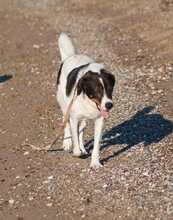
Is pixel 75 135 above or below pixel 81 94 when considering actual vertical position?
below

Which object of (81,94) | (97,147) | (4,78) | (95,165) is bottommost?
(4,78)

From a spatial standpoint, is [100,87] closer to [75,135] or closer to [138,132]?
[75,135]

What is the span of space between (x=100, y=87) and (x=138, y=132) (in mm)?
2902

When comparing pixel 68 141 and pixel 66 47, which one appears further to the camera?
pixel 66 47

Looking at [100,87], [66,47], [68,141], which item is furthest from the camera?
[66,47]

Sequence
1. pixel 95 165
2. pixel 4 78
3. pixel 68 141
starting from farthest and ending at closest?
pixel 4 78
pixel 68 141
pixel 95 165

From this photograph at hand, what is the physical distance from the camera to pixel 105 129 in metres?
13.5

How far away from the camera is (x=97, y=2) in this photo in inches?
1213

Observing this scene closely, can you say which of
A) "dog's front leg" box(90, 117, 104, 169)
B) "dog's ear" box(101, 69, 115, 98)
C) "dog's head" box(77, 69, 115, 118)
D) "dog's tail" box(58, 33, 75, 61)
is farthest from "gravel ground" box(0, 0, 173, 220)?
"dog's tail" box(58, 33, 75, 61)

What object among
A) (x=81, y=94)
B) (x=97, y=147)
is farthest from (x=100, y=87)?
(x=97, y=147)

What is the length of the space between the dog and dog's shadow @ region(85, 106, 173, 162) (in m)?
0.43

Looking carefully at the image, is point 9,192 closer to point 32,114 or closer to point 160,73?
point 32,114

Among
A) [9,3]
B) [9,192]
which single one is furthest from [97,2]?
[9,192]

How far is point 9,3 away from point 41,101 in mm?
18383
